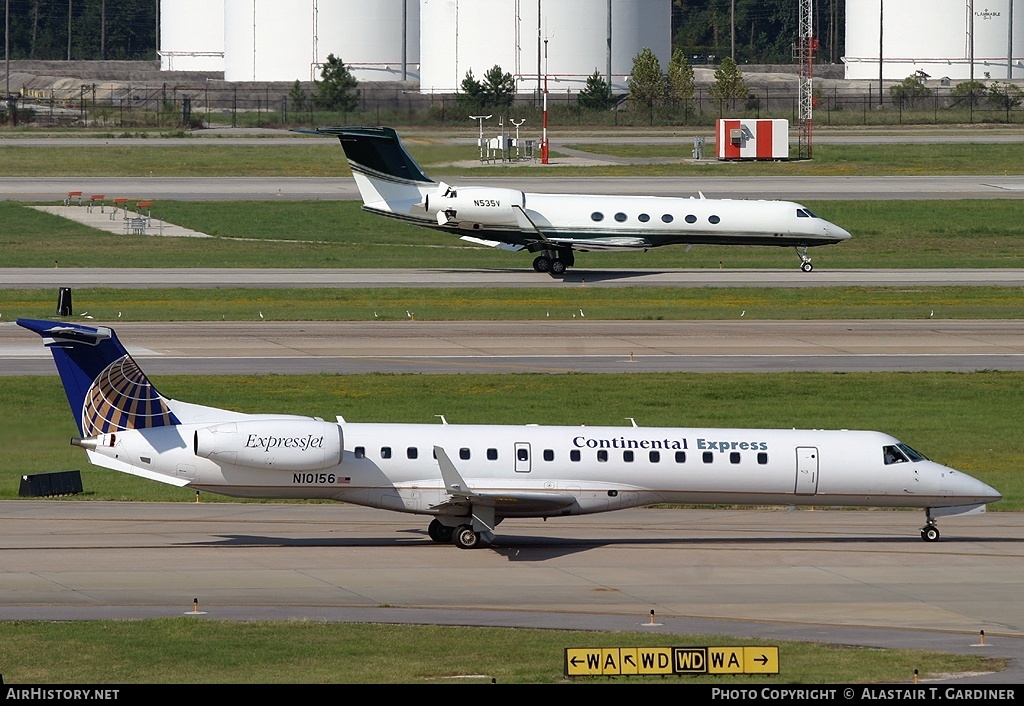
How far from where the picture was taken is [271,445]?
2823 centimetres

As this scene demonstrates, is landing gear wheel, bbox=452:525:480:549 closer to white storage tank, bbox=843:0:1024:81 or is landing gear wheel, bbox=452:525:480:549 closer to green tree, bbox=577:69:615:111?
green tree, bbox=577:69:615:111

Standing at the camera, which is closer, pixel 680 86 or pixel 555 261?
pixel 555 261

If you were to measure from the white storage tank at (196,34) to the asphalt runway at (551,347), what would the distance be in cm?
12159

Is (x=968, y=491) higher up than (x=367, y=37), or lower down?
lower down

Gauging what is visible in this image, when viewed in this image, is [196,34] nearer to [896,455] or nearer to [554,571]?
[896,455]

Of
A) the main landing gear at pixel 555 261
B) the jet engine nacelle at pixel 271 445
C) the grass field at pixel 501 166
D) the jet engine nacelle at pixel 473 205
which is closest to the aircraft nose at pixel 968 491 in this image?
the jet engine nacelle at pixel 271 445

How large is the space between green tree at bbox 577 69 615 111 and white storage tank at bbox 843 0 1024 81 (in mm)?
35128

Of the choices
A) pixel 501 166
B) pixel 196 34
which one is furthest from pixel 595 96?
pixel 196 34

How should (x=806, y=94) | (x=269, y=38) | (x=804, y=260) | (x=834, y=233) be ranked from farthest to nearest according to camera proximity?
(x=269, y=38) → (x=806, y=94) → (x=804, y=260) → (x=834, y=233)

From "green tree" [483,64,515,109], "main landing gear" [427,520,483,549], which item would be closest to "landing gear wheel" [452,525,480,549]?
"main landing gear" [427,520,483,549]

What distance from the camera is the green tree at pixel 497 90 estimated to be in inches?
5305

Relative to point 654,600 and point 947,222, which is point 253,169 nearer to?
point 947,222

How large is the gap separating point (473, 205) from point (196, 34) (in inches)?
4555
